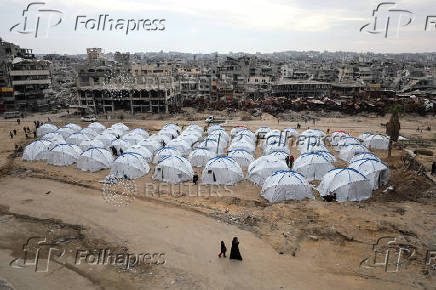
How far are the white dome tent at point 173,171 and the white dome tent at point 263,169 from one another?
4166mm

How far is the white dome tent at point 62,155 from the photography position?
78.0 feet

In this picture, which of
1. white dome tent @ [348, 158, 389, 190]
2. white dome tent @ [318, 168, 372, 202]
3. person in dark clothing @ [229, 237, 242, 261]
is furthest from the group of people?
white dome tent @ [348, 158, 389, 190]

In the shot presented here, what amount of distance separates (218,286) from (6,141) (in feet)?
109

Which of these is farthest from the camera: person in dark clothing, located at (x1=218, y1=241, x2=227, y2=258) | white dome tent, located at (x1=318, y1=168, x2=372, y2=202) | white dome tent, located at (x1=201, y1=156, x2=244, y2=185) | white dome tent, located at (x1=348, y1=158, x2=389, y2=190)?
white dome tent, located at (x1=201, y1=156, x2=244, y2=185)

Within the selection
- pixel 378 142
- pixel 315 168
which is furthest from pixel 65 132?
pixel 378 142

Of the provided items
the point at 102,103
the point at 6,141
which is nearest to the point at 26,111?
the point at 102,103

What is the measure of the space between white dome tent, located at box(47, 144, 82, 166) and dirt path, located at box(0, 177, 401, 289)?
5802 millimetres

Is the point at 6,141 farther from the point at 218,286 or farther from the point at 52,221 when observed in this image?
the point at 218,286

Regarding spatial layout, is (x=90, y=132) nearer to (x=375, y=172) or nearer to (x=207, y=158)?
(x=207, y=158)

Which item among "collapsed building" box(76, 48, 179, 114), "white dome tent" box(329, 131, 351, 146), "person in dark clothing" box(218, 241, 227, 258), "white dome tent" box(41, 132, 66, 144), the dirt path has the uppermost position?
"collapsed building" box(76, 48, 179, 114)

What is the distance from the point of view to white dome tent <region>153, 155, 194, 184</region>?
19.9 meters

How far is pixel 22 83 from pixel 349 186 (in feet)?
185

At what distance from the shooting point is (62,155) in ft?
78.0

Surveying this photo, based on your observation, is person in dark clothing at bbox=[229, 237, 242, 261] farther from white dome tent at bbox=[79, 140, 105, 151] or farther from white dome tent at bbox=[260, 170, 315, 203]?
white dome tent at bbox=[79, 140, 105, 151]
